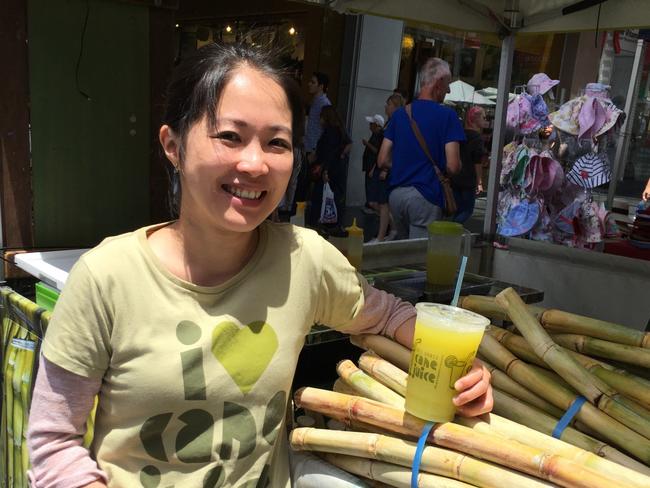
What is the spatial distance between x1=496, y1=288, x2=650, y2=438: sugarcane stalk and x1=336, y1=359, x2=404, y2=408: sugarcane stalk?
1.32 ft

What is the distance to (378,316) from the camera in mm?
1706

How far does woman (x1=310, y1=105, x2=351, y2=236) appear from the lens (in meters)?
8.00

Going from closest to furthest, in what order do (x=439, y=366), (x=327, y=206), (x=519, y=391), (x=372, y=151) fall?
(x=439, y=366), (x=519, y=391), (x=327, y=206), (x=372, y=151)

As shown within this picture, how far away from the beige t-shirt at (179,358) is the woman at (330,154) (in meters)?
6.52

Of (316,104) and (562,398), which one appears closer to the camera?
(562,398)

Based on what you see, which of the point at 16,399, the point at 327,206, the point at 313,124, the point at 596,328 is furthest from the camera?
the point at 313,124

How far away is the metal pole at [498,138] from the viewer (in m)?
4.09

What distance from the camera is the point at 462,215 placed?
5.23 metres

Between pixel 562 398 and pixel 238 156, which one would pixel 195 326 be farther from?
pixel 562 398

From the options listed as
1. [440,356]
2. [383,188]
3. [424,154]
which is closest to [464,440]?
[440,356]

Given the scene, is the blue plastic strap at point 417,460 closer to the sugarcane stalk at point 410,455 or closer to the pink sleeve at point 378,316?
the sugarcane stalk at point 410,455

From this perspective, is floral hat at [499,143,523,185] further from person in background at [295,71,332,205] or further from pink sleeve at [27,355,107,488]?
pink sleeve at [27,355,107,488]

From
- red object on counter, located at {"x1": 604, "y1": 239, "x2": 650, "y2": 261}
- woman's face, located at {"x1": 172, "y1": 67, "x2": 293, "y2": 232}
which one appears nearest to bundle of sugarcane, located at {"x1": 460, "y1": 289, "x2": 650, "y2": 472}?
woman's face, located at {"x1": 172, "y1": 67, "x2": 293, "y2": 232}

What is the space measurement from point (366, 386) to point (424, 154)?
3390mm
